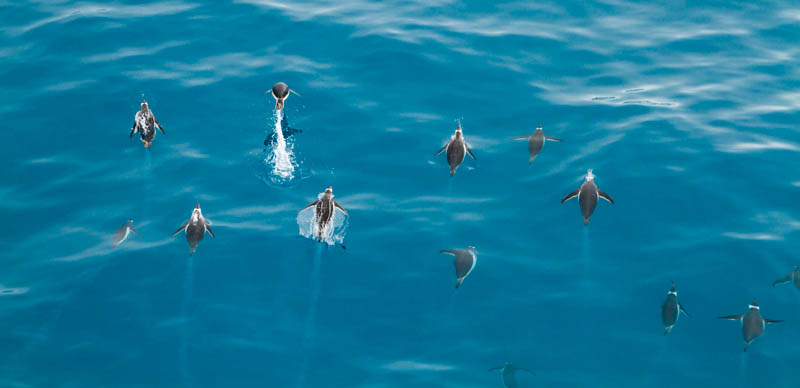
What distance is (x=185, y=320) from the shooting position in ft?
58.6

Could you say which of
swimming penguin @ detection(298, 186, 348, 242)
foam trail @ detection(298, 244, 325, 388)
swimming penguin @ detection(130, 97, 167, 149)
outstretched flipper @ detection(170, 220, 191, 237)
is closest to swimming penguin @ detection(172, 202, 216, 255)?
outstretched flipper @ detection(170, 220, 191, 237)

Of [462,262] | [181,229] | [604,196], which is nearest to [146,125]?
[181,229]

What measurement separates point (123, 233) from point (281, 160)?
4.92 meters

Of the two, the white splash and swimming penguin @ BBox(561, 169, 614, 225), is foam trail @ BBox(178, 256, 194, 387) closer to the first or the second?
the white splash

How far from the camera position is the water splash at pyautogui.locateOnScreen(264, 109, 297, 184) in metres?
21.8

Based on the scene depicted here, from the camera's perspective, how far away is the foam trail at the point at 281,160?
21.8 m

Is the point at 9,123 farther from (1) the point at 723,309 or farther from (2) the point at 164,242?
(1) the point at 723,309

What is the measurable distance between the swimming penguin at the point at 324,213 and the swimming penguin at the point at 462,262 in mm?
3168

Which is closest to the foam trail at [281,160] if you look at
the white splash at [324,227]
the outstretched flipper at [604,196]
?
the white splash at [324,227]

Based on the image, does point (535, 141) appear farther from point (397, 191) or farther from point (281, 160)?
point (281, 160)

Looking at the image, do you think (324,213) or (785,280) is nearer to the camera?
(785,280)

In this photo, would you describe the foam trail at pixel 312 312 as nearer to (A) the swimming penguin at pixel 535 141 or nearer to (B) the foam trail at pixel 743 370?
(A) the swimming penguin at pixel 535 141

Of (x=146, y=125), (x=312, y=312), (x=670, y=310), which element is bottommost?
(x=670, y=310)

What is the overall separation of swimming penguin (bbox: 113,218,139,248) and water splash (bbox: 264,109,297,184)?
4.09m
